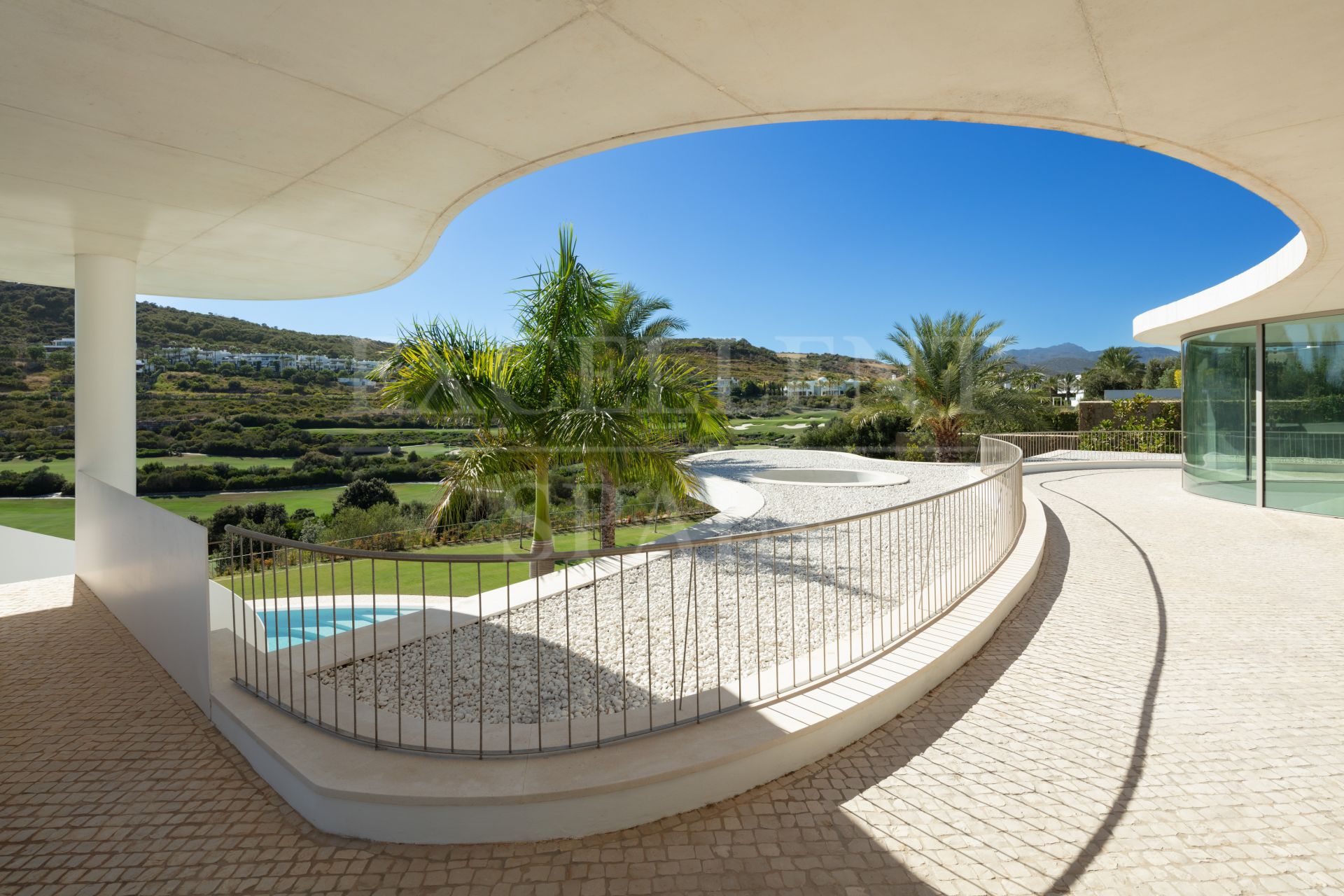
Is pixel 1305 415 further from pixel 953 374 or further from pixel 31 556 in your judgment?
pixel 31 556

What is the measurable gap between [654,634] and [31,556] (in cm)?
960

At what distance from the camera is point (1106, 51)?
2.53 metres

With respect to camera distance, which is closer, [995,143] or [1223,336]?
[1223,336]

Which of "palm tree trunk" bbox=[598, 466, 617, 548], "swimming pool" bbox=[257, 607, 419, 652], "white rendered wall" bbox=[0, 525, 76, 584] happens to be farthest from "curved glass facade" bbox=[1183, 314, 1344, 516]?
"white rendered wall" bbox=[0, 525, 76, 584]

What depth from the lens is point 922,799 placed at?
267cm

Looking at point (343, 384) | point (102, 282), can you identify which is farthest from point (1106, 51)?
point (343, 384)

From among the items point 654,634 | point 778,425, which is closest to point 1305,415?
point 654,634

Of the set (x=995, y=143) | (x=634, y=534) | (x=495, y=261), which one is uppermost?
(x=995, y=143)

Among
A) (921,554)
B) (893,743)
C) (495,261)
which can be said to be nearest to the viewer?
(893,743)

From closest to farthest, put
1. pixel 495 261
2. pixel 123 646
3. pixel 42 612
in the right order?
pixel 123 646
pixel 42 612
pixel 495 261

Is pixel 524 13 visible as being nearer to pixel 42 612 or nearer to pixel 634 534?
pixel 42 612

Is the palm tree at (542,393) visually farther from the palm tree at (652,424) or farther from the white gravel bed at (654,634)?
the white gravel bed at (654,634)

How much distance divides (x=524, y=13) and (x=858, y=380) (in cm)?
2219

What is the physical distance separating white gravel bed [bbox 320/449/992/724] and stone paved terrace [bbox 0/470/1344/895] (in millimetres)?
608
